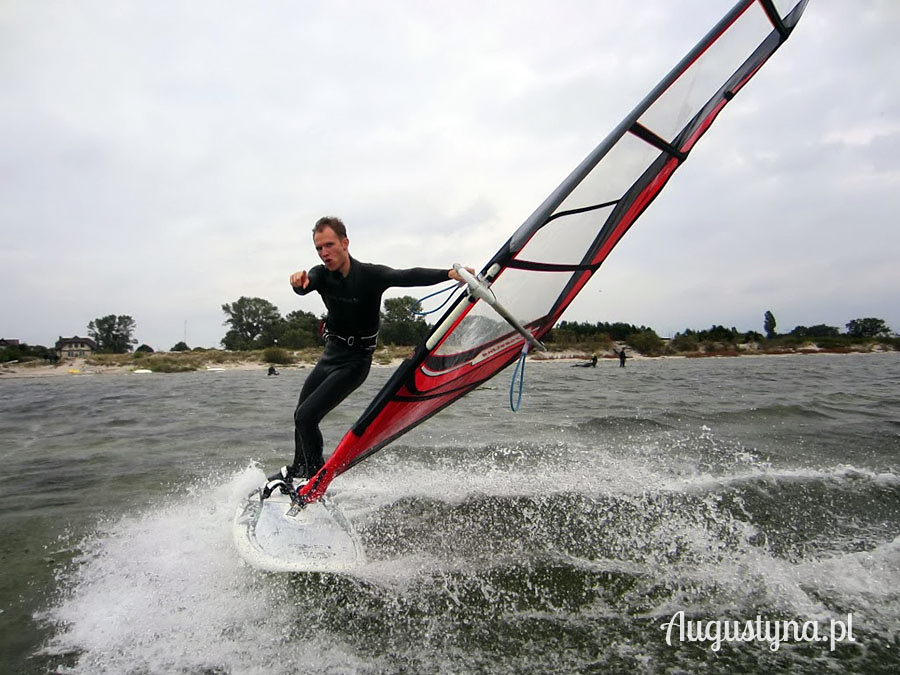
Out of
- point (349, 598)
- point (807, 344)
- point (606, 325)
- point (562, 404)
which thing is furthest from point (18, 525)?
point (807, 344)

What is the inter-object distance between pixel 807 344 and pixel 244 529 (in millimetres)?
86313

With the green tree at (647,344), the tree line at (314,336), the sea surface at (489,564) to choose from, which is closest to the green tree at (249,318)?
the tree line at (314,336)

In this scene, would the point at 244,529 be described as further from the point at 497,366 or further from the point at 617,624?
the point at 617,624

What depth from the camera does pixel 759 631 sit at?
2.46 meters

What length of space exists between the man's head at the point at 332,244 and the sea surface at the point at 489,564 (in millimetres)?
1960

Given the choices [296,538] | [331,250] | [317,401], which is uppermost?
[331,250]

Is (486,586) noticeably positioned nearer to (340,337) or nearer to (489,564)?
(489,564)

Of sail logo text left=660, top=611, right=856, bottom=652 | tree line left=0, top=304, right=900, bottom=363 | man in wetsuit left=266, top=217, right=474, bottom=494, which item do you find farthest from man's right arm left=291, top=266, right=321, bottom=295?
tree line left=0, top=304, right=900, bottom=363

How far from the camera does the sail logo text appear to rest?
2.38 metres

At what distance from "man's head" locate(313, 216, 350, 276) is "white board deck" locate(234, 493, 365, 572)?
1661 mm

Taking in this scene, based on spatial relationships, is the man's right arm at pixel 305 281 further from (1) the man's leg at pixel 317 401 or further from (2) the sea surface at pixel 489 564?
(2) the sea surface at pixel 489 564

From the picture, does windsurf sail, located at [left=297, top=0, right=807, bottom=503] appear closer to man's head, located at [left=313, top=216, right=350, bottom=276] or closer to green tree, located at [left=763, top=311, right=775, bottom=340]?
man's head, located at [left=313, top=216, right=350, bottom=276]

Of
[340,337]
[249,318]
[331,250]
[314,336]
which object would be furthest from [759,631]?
[249,318]

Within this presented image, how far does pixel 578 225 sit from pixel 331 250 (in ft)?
5.20
